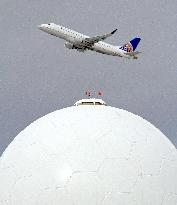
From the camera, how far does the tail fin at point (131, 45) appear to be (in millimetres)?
91619

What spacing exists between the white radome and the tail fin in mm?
75452

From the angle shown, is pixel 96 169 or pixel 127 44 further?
pixel 127 44

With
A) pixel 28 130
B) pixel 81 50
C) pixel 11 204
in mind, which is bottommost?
pixel 11 204

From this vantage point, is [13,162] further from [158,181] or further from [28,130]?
[158,181]

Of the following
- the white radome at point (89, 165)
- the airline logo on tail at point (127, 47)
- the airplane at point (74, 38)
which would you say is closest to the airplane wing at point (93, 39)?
the airplane at point (74, 38)

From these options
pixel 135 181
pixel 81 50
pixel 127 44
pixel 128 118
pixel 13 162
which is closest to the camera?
pixel 135 181

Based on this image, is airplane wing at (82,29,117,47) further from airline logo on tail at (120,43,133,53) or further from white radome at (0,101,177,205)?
white radome at (0,101,177,205)

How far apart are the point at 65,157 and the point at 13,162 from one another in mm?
2082

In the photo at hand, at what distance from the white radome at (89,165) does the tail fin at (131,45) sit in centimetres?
7545

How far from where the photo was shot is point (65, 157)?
50.2 ft

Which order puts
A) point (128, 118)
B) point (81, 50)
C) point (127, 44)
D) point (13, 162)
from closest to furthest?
point (13, 162), point (128, 118), point (81, 50), point (127, 44)

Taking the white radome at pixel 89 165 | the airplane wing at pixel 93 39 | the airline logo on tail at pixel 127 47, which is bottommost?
the white radome at pixel 89 165

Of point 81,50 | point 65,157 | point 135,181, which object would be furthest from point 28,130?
point 81,50

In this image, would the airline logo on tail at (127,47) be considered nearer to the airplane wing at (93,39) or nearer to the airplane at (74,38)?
the airplane at (74,38)
